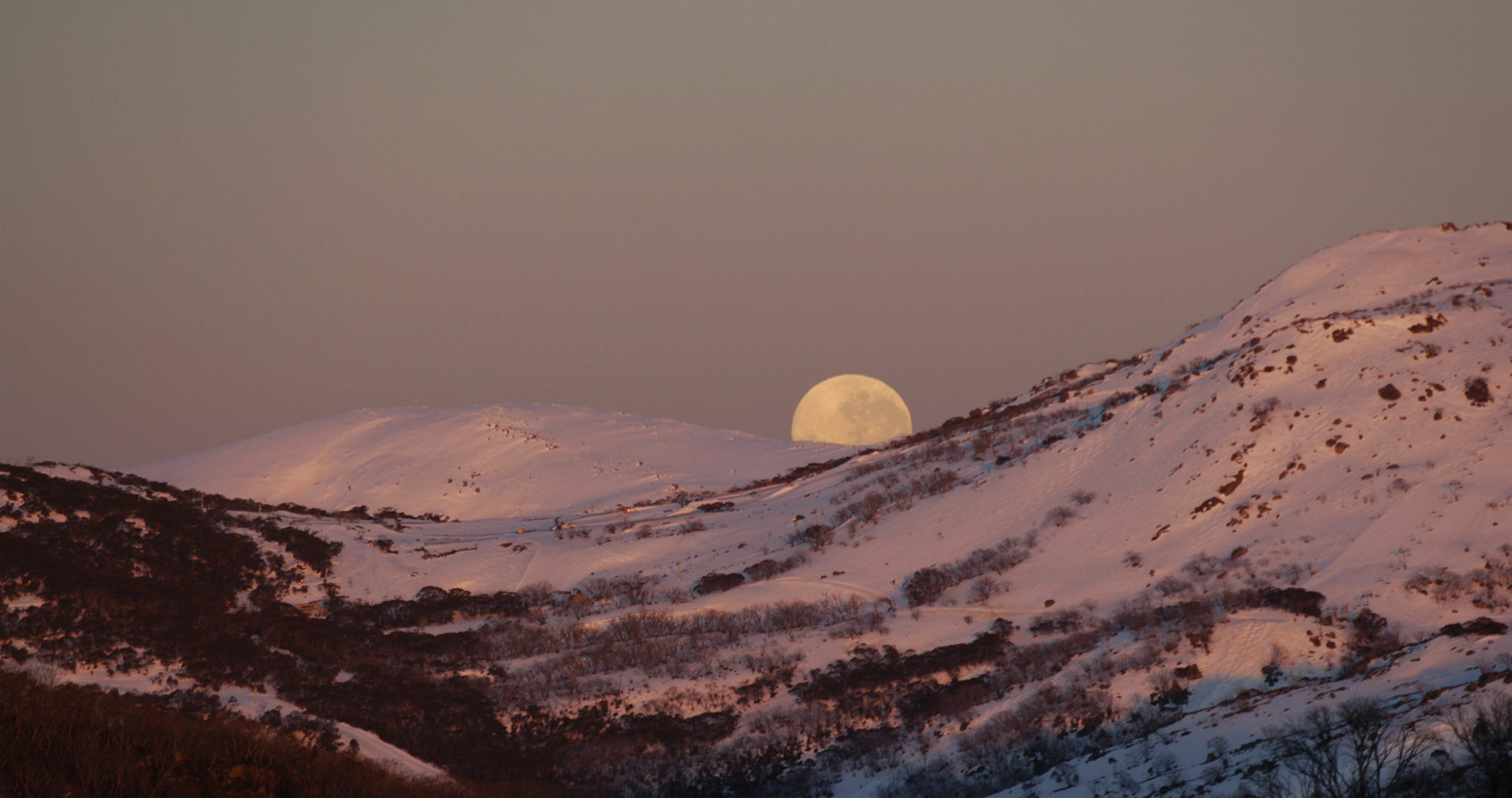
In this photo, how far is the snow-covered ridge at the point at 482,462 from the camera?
269 feet

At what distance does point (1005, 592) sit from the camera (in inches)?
1877

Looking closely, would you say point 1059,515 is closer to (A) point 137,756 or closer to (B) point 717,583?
(B) point 717,583

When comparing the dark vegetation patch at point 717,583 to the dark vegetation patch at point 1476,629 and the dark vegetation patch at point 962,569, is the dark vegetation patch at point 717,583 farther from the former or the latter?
the dark vegetation patch at point 1476,629

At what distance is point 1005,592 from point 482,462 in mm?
52126

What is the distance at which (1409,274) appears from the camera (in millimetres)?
64875

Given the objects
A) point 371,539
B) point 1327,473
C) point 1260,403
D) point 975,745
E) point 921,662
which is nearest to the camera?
point 975,745

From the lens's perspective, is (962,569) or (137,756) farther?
(962,569)

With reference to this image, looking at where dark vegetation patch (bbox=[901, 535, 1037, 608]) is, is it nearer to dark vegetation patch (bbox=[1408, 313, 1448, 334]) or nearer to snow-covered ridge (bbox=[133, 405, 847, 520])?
dark vegetation patch (bbox=[1408, 313, 1448, 334])

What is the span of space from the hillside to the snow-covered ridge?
971 centimetres

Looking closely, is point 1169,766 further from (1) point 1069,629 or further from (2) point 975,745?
(1) point 1069,629

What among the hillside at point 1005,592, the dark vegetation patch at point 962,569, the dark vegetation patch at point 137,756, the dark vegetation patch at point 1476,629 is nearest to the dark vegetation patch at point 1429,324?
the hillside at point 1005,592

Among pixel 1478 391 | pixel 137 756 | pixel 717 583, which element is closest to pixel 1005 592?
pixel 717 583

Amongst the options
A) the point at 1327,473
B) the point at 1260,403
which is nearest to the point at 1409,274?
the point at 1260,403

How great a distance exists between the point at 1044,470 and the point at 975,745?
25.0 meters
